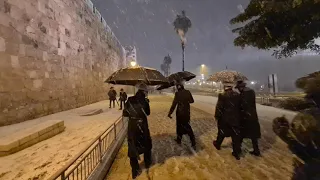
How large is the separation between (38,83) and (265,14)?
10367 millimetres

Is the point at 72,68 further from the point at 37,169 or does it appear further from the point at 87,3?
the point at 37,169

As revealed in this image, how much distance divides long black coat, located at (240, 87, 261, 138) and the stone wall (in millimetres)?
8344

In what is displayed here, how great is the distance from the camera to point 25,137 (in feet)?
21.2

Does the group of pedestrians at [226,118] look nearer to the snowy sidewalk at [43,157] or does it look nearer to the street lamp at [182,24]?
the snowy sidewalk at [43,157]

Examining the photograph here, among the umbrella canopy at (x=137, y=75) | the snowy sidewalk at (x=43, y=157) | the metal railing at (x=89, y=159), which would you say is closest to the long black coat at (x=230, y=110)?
the umbrella canopy at (x=137, y=75)

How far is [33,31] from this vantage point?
11695 mm

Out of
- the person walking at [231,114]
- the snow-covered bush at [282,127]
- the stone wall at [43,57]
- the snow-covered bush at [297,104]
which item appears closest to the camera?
the snow-covered bush at [282,127]

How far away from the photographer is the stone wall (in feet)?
31.8

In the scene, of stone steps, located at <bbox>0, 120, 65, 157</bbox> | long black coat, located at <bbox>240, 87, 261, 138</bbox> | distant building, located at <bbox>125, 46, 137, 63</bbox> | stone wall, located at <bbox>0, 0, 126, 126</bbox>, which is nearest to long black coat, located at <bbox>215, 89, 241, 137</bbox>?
long black coat, located at <bbox>240, 87, 261, 138</bbox>

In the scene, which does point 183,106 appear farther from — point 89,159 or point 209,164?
point 89,159

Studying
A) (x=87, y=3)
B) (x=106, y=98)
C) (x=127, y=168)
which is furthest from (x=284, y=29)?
(x=106, y=98)

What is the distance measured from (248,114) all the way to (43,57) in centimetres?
1067

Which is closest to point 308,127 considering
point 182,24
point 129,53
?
point 182,24

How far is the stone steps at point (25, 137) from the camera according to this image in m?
5.88
